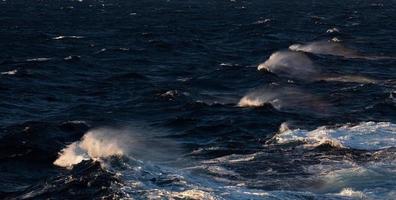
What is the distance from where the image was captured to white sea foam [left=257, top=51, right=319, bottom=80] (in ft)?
169

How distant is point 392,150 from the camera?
95.0ft

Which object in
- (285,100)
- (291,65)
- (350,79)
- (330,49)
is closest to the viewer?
(285,100)

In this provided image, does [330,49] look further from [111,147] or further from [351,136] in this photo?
[111,147]

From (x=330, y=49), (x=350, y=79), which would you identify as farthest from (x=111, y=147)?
(x=330, y=49)

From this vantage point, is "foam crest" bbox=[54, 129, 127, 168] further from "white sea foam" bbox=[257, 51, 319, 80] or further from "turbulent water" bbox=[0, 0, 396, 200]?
"white sea foam" bbox=[257, 51, 319, 80]

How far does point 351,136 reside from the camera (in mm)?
31656

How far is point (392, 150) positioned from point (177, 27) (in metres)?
65.6

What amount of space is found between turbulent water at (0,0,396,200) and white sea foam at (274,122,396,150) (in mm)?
89

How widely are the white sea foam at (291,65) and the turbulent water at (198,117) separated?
15cm

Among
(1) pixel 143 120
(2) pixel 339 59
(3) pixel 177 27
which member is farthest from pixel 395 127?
(3) pixel 177 27

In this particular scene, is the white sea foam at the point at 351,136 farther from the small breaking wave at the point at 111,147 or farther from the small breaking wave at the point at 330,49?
the small breaking wave at the point at 330,49

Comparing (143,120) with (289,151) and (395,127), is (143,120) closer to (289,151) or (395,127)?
(289,151)

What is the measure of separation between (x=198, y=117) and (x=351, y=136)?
9.13 metres

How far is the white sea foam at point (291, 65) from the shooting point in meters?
51.5
